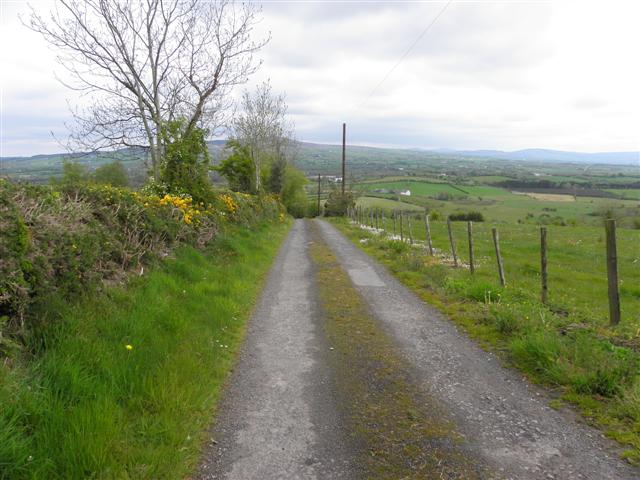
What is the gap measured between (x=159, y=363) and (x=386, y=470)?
2.81 m

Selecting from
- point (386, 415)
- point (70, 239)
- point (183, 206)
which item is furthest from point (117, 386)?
point (183, 206)

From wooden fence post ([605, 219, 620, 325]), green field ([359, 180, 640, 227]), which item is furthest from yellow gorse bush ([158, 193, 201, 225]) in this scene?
green field ([359, 180, 640, 227])

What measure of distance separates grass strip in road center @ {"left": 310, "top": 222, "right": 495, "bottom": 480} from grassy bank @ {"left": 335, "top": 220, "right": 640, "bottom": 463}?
4.63ft

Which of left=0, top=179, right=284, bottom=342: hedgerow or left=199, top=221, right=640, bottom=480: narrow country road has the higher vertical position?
left=0, top=179, right=284, bottom=342: hedgerow

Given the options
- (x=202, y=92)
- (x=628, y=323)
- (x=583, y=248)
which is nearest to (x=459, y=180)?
(x=583, y=248)

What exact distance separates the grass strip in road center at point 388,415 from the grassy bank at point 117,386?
56.5 inches

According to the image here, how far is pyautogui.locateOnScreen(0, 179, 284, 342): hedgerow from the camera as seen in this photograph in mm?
4161

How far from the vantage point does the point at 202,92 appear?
16.4 m

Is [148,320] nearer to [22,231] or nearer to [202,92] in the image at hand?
[22,231]

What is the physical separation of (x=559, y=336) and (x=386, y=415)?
3.18 metres

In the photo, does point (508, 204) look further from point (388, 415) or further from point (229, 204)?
point (388, 415)

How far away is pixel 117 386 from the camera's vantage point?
4039mm

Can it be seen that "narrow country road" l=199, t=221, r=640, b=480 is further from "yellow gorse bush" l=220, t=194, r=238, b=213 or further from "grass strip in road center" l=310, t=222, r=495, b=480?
"yellow gorse bush" l=220, t=194, r=238, b=213

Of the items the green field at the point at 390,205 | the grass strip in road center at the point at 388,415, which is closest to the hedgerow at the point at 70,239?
the grass strip in road center at the point at 388,415
